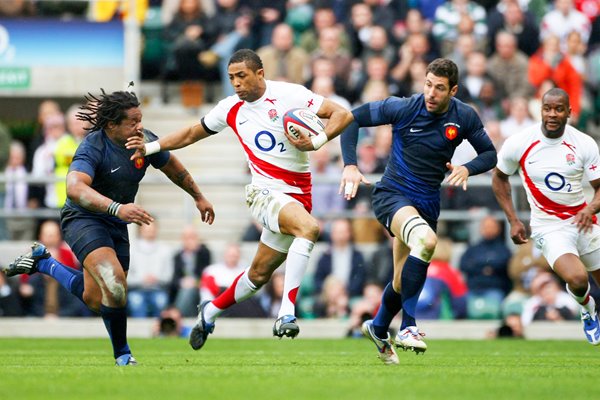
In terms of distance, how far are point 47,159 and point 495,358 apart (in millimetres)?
9360

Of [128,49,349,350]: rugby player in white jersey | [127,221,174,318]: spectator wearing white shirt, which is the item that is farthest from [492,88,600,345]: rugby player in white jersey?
[127,221,174,318]: spectator wearing white shirt

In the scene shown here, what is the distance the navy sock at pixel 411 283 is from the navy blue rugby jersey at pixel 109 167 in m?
2.62

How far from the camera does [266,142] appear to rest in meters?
12.4

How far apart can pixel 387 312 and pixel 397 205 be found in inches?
38.8

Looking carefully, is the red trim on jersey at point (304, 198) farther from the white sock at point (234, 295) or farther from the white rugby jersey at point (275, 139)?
the white sock at point (234, 295)

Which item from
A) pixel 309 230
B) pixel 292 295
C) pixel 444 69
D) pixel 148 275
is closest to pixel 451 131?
pixel 444 69

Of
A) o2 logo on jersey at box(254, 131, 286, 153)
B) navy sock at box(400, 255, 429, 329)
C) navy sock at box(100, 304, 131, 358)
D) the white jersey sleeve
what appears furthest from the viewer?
the white jersey sleeve

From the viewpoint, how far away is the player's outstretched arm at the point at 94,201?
11156mm

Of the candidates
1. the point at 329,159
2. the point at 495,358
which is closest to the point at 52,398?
the point at 495,358

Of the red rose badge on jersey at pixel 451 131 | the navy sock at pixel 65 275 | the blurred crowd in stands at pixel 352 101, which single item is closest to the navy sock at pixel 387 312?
the red rose badge on jersey at pixel 451 131

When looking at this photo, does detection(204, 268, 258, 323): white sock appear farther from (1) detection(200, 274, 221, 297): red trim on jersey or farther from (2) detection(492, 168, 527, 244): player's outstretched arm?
(1) detection(200, 274, 221, 297): red trim on jersey

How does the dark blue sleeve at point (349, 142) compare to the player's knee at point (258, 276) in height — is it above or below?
above

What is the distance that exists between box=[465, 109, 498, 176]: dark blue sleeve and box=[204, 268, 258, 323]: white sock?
2459mm

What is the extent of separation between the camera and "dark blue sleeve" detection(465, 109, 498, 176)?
12.2m
